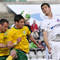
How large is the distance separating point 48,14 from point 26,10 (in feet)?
29.6

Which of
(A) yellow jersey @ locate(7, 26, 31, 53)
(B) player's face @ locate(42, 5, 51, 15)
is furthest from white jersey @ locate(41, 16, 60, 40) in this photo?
(A) yellow jersey @ locate(7, 26, 31, 53)

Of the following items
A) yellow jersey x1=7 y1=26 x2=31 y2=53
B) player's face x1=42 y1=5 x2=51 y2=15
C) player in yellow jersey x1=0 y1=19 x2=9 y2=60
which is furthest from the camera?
player's face x1=42 y1=5 x2=51 y2=15

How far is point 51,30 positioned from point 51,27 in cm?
6

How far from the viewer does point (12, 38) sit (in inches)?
224

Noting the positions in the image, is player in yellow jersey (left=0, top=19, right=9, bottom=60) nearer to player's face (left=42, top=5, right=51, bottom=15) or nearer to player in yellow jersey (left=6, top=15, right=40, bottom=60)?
player in yellow jersey (left=6, top=15, right=40, bottom=60)

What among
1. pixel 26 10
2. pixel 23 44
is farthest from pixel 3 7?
pixel 23 44

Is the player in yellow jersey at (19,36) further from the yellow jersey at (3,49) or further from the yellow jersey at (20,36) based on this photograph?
the yellow jersey at (3,49)

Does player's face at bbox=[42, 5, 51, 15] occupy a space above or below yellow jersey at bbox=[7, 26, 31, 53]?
above

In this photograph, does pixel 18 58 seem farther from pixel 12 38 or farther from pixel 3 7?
pixel 3 7

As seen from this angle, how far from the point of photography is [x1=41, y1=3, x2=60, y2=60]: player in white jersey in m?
5.84

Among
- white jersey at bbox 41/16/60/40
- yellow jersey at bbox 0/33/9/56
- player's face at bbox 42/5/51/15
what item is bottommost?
yellow jersey at bbox 0/33/9/56

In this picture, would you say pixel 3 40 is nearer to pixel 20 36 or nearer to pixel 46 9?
pixel 20 36

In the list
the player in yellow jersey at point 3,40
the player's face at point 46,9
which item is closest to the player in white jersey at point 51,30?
the player's face at point 46,9

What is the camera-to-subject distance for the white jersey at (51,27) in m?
5.85
